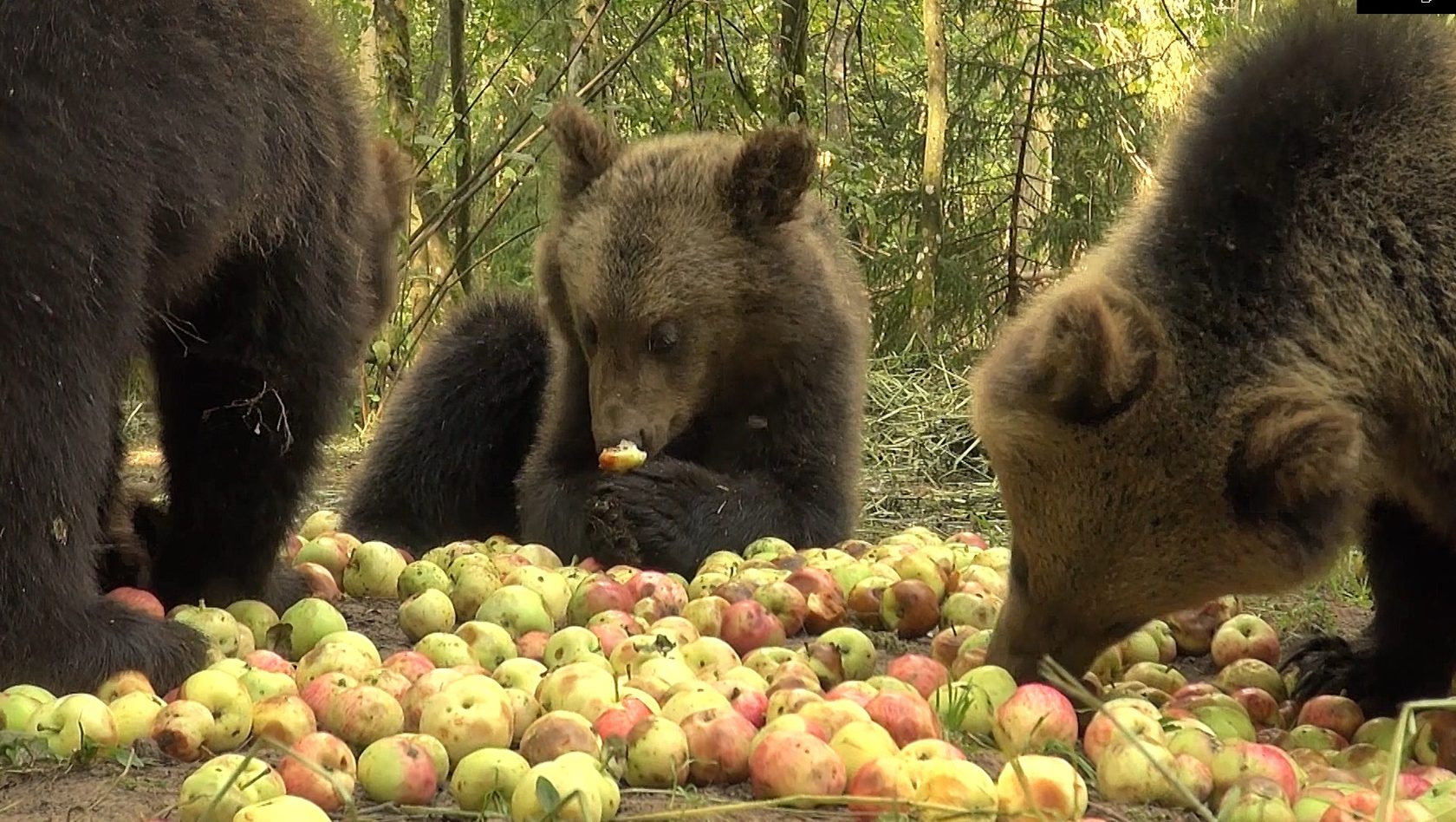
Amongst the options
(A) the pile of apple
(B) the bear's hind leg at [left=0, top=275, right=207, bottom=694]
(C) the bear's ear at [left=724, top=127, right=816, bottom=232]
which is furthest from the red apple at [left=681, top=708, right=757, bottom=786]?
(C) the bear's ear at [left=724, top=127, right=816, bottom=232]

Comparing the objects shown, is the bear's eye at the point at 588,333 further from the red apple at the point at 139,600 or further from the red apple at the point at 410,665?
the red apple at the point at 410,665

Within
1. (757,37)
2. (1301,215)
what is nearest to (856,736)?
(1301,215)

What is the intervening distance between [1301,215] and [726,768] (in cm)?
145

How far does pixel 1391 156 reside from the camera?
2.97m

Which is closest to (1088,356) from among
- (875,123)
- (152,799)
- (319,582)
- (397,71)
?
(152,799)

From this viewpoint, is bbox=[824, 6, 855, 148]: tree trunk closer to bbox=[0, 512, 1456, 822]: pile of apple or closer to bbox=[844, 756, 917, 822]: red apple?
bbox=[0, 512, 1456, 822]: pile of apple

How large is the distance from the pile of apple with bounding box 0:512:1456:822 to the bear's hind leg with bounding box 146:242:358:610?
0.97ft

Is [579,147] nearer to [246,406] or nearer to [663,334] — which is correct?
[663,334]

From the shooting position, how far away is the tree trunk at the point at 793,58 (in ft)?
29.1

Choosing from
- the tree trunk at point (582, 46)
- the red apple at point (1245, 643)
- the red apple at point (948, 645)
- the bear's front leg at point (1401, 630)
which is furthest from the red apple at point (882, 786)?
the tree trunk at point (582, 46)

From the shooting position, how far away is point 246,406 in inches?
150

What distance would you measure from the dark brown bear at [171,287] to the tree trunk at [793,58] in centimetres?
493

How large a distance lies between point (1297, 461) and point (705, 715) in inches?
42.7

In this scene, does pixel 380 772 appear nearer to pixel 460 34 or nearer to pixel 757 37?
pixel 460 34
